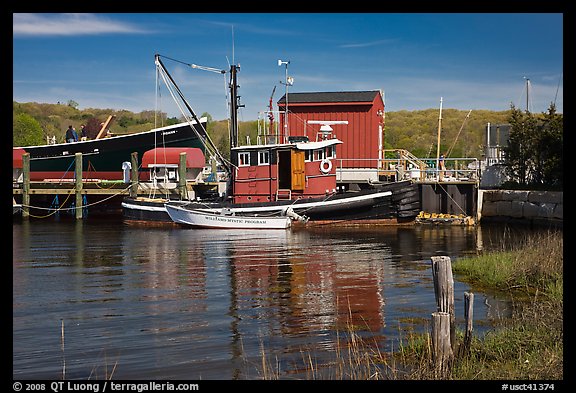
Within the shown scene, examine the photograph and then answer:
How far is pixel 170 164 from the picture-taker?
40.5 m

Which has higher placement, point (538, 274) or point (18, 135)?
point (18, 135)

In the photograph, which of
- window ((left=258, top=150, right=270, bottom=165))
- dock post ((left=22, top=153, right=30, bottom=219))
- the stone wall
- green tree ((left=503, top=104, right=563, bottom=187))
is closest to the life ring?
window ((left=258, top=150, right=270, bottom=165))

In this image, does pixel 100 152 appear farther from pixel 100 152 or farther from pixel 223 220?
pixel 223 220

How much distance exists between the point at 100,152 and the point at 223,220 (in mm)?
18755

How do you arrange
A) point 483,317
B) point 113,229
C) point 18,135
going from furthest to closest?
point 18,135
point 113,229
point 483,317

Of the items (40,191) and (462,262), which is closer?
(462,262)

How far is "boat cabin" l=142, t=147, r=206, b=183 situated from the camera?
132ft

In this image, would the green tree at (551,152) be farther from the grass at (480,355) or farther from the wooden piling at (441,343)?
the wooden piling at (441,343)

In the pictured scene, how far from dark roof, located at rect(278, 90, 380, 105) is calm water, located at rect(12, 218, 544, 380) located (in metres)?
13.7

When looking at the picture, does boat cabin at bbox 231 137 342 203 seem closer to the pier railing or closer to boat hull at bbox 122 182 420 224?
boat hull at bbox 122 182 420 224
